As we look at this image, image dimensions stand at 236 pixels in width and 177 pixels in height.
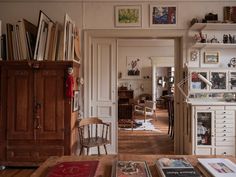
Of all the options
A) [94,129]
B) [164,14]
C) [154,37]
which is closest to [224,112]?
[154,37]

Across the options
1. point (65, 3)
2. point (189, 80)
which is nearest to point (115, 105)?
point (189, 80)

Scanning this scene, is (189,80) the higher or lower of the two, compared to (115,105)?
higher

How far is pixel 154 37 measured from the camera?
4.41 m

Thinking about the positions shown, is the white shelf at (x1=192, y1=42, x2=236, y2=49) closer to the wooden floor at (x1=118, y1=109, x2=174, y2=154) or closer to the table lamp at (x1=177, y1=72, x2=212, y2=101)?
the table lamp at (x1=177, y1=72, x2=212, y2=101)

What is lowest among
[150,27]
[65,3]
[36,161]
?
[36,161]

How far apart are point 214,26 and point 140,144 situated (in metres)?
2.87

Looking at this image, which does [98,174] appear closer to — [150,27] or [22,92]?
[22,92]

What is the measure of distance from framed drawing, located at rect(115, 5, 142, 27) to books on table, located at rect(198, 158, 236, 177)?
331 cm

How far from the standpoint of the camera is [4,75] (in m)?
3.65

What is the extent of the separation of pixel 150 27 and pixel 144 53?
20.5 feet

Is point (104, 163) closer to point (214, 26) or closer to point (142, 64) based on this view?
point (214, 26)

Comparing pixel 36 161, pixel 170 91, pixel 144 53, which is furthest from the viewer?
pixel 170 91

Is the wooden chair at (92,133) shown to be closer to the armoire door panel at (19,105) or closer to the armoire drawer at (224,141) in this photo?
the armoire door panel at (19,105)

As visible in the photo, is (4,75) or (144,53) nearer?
(4,75)
